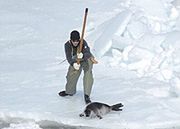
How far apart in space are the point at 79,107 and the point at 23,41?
16.8 feet

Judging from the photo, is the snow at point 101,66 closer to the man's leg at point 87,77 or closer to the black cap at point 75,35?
the man's leg at point 87,77

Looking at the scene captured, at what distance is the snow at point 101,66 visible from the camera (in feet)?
29.0

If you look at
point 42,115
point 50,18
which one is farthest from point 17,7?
point 42,115

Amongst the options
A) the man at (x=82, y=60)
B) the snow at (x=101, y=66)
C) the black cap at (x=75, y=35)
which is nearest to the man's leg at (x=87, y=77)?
the man at (x=82, y=60)

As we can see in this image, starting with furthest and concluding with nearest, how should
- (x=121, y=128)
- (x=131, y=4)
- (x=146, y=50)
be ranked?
(x=131, y=4) < (x=146, y=50) < (x=121, y=128)

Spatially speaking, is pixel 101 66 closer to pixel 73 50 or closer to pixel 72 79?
pixel 72 79

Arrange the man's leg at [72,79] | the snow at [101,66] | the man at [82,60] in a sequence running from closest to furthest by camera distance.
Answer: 1. the snow at [101,66]
2. the man at [82,60]
3. the man's leg at [72,79]

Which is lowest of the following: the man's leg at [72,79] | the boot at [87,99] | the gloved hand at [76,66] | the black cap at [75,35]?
the boot at [87,99]

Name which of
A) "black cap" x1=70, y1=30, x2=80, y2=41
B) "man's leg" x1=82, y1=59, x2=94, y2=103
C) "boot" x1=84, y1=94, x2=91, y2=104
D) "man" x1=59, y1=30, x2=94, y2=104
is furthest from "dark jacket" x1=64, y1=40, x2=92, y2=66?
"boot" x1=84, y1=94, x2=91, y2=104

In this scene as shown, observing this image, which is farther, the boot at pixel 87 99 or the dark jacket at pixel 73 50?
the boot at pixel 87 99

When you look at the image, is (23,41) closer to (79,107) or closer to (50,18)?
(50,18)

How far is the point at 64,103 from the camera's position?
375 inches

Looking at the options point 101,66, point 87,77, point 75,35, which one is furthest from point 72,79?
point 101,66

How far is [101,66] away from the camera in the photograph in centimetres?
1164
